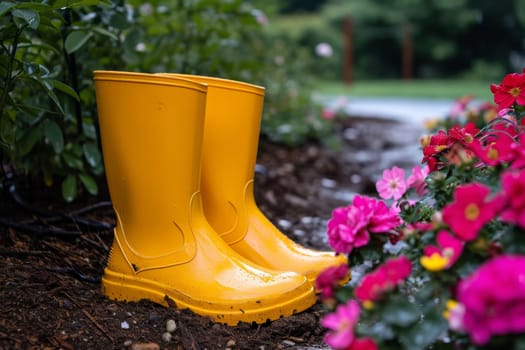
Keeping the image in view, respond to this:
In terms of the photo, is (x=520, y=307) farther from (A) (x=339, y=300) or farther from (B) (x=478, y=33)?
(B) (x=478, y=33)

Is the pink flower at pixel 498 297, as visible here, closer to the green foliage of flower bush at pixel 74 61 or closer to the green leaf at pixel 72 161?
the green foliage of flower bush at pixel 74 61

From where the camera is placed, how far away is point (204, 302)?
1.41m

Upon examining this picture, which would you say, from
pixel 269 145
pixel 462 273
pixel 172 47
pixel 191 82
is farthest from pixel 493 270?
pixel 269 145

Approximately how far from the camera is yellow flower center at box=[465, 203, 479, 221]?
0.89 metres

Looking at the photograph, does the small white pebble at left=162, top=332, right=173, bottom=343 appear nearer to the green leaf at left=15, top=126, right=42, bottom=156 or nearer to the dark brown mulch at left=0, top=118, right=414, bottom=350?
the dark brown mulch at left=0, top=118, right=414, bottom=350

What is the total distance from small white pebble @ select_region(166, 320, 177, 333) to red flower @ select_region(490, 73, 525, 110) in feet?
2.57

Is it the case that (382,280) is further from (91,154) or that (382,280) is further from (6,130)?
(91,154)

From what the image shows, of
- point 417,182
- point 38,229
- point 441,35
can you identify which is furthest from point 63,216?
point 441,35

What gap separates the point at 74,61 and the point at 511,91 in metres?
1.17

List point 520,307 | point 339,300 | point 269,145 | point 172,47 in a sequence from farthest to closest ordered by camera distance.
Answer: point 269,145, point 172,47, point 339,300, point 520,307

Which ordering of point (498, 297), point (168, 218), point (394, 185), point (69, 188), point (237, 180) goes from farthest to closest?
point (69, 188) → point (237, 180) → point (168, 218) → point (394, 185) → point (498, 297)

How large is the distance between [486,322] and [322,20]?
2070 cm

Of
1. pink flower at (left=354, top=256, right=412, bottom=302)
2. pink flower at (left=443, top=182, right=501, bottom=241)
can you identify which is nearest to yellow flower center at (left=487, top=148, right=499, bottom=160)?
pink flower at (left=443, top=182, right=501, bottom=241)

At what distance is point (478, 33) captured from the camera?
63.4 ft
